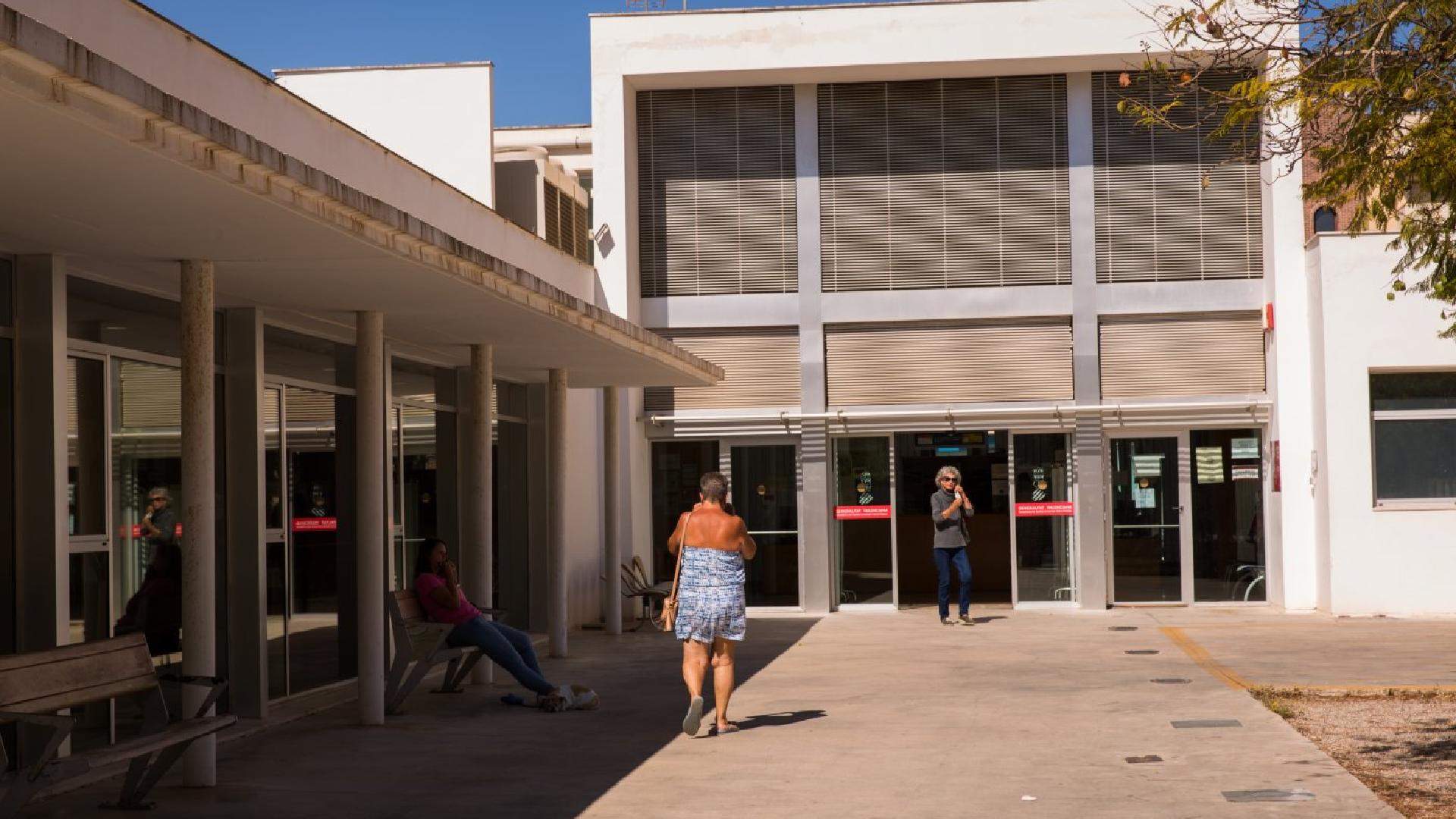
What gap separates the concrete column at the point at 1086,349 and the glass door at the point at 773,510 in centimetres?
344

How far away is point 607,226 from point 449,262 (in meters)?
11.9

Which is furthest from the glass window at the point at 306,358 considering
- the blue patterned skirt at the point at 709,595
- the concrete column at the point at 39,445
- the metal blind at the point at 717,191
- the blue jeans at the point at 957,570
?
the metal blind at the point at 717,191

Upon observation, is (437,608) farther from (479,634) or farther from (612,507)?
(612,507)

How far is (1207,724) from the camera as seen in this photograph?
1037cm

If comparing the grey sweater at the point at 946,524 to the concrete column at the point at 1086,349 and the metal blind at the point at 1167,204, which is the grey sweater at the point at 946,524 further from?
the metal blind at the point at 1167,204

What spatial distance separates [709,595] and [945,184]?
1167 cm

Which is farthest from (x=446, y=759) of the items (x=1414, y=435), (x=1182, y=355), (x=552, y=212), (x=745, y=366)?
(x=1182, y=355)

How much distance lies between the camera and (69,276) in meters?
9.15

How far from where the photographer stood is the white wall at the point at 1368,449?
18547 mm

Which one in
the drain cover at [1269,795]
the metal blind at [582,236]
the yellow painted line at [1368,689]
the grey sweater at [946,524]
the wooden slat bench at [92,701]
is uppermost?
the metal blind at [582,236]

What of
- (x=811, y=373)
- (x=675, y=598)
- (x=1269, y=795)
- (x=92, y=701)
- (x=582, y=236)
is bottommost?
(x=1269, y=795)

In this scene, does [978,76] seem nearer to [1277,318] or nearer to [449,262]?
[1277,318]

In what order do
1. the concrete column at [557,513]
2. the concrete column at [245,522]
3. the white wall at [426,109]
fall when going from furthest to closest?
the white wall at [426,109] → the concrete column at [557,513] → the concrete column at [245,522]

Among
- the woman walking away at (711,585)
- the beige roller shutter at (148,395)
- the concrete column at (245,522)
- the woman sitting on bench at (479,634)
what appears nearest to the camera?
the beige roller shutter at (148,395)
